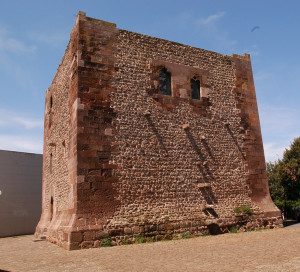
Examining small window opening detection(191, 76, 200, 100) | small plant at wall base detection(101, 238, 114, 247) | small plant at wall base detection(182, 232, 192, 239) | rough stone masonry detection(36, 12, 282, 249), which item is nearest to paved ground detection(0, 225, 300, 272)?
small plant at wall base detection(101, 238, 114, 247)

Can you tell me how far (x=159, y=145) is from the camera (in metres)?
11.1

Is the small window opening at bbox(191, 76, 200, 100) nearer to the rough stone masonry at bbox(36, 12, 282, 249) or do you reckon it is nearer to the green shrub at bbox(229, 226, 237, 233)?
the rough stone masonry at bbox(36, 12, 282, 249)

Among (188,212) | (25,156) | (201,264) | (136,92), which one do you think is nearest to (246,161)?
(188,212)

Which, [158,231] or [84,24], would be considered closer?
[158,231]

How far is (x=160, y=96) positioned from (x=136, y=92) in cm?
97

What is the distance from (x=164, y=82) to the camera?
12.0 metres

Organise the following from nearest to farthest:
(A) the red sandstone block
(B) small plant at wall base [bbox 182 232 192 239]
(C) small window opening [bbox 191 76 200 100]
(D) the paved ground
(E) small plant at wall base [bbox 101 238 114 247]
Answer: (D) the paved ground < (A) the red sandstone block < (E) small plant at wall base [bbox 101 238 114 247] < (B) small plant at wall base [bbox 182 232 192 239] < (C) small window opening [bbox 191 76 200 100]

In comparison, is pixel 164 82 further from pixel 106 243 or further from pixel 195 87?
pixel 106 243

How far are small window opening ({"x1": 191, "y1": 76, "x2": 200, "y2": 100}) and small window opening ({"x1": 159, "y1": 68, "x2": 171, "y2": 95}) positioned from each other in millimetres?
1103

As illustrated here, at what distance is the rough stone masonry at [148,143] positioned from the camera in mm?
9750

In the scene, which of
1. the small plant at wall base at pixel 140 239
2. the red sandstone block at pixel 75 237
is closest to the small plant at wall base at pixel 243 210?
the small plant at wall base at pixel 140 239

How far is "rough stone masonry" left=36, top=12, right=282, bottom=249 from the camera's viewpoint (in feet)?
32.0

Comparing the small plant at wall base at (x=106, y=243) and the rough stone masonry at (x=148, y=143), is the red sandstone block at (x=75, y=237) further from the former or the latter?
the small plant at wall base at (x=106, y=243)

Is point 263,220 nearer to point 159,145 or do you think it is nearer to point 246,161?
point 246,161
